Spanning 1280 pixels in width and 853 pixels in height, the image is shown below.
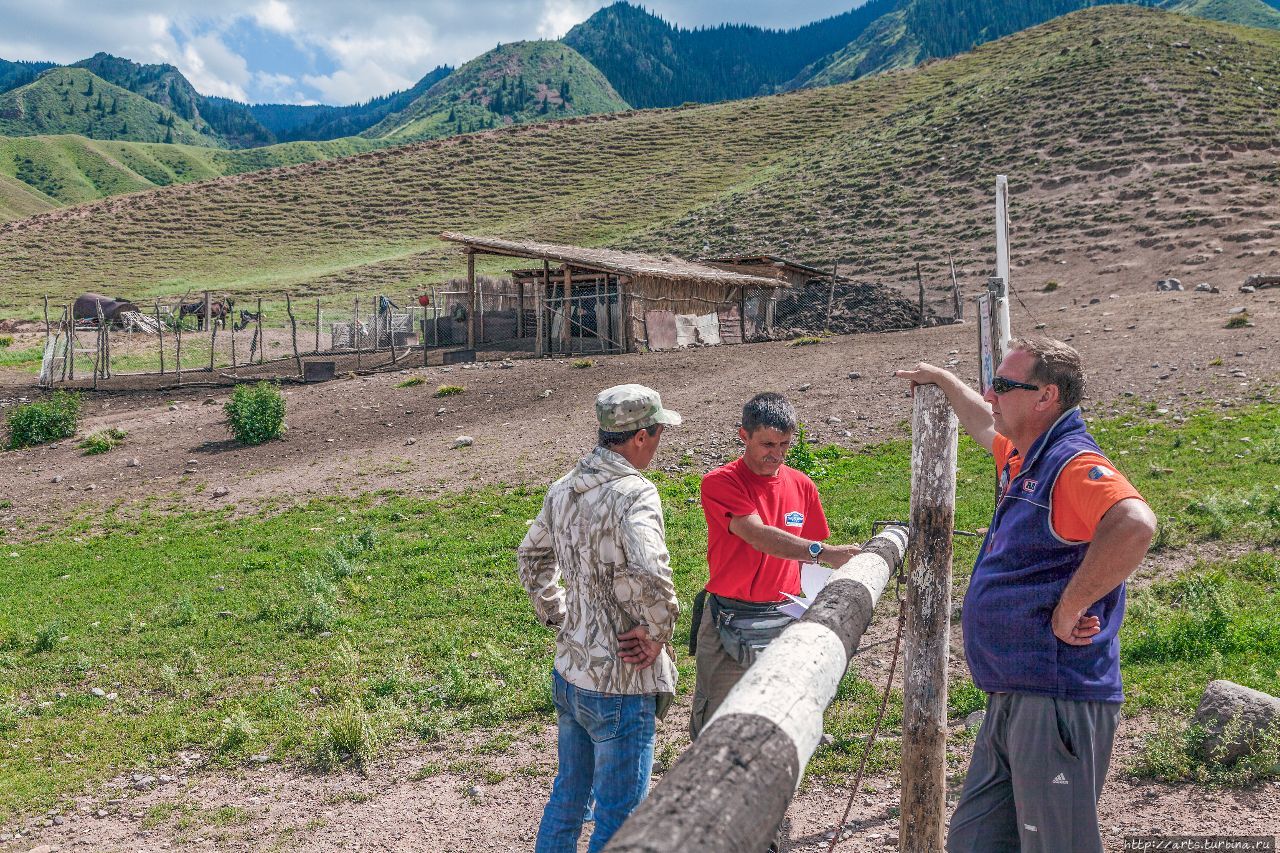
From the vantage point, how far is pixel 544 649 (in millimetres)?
7012

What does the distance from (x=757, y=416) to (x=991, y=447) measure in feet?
3.11

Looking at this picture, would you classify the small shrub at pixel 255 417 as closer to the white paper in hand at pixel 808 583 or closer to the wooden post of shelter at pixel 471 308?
the wooden post of shelter at pixel 471 308

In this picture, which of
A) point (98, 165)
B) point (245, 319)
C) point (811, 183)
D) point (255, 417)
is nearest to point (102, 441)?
point (255, 417)

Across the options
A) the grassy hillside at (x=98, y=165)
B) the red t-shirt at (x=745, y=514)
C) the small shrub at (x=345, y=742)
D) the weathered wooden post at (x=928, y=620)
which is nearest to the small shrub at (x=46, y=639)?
the small shrub at (x=345, y=742)

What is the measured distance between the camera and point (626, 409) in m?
3.28

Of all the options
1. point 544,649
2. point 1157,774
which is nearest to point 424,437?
point 544,649

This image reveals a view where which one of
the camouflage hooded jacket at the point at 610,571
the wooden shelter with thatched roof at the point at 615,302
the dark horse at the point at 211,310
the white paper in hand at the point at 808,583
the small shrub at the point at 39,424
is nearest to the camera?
the camouflage hooded jacket at the point at 610,571

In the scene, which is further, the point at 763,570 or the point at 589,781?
the point at 763,570

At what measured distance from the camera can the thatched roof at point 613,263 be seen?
2447cm

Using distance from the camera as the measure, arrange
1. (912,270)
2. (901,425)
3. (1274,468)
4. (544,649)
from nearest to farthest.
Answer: (544,649), (1274,468), (901,425), (912,270)

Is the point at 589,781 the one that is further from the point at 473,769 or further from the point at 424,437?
the point at 424,437

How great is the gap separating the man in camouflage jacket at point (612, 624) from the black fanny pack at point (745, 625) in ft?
1.89

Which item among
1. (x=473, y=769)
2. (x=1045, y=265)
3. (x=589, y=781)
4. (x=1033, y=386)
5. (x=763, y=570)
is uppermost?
(x=1045, y=265)

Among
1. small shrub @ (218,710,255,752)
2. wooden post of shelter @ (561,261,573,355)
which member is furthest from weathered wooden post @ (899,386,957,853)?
wooden post of shelter @ (561,261,573,355)
